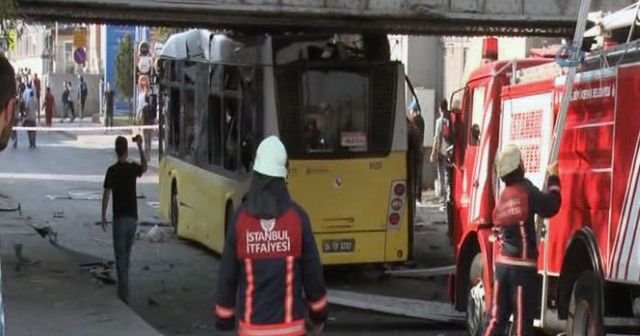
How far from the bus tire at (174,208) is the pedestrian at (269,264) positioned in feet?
44.9

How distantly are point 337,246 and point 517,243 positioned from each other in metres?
5.82

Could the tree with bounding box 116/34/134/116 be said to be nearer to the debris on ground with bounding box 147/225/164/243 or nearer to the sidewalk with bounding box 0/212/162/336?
the debris on ground with bounding box 147/225/164/243

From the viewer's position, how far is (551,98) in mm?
10289

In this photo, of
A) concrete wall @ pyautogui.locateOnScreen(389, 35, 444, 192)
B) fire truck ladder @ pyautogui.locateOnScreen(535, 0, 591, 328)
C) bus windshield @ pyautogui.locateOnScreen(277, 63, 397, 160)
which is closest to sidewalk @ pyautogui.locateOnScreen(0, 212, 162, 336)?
bus windshield @ pyautogui.locateOnScreen(277, 63, 397, 160)

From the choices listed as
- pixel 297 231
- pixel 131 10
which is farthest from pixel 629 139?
pixel 131 10

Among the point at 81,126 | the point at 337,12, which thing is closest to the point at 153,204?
the point at 337,12

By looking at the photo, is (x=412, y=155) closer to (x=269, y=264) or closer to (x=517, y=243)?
(x=517, y=243)

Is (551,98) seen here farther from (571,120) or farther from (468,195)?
(468,195)

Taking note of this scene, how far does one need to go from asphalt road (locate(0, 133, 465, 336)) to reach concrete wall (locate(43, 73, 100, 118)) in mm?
30915

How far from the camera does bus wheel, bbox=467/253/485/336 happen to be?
433 inches

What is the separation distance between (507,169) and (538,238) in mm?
870

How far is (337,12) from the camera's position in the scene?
13648mm

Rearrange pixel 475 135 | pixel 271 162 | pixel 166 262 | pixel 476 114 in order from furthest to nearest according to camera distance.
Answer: pixel 166 262, pixel 476 114, pixel 475 135, pixel 271 162

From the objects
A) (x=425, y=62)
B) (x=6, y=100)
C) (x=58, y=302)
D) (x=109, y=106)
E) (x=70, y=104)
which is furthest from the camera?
(x=70, y=104)
